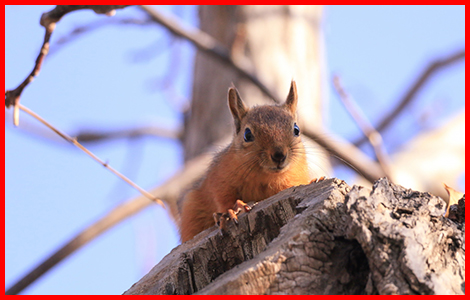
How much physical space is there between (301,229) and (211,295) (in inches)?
14.1

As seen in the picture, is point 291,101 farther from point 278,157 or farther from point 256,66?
point 256,66

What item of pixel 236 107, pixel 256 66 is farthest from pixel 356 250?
pixel 256 66

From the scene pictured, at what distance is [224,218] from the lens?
2.01m

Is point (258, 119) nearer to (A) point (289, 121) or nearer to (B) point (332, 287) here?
(A) point (289, 121)

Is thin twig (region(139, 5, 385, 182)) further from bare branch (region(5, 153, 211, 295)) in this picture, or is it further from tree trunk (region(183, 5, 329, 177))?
bare branch (region(5, 153, 211, 295))

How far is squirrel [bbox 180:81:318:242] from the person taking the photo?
281cm

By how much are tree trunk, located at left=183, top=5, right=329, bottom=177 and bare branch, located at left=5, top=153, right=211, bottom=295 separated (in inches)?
23.2

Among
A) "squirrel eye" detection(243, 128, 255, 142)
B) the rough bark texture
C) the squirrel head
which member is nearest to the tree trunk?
the squirrel head

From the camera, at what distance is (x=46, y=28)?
2.16m

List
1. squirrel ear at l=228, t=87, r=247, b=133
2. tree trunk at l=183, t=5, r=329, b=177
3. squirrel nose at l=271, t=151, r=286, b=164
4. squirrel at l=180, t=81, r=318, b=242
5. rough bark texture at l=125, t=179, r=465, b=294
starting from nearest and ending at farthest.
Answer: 1. rough bark texture at l=125, t=179, r=465, b=294
2. squirrel nose at l=271, t=151, r=286, b=164
3. squirrel at l=180, t=81, r=318, b=242
4. squirrel ear at l=228, t=87, r=247, b=133
5. tree trunk at l=183, t=5, r=329, b=177

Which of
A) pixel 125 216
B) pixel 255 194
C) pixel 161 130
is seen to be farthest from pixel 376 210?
pixel 161 130

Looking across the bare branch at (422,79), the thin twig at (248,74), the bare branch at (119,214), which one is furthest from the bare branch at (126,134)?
the bare branch at (422,79)

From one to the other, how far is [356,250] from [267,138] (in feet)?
4.32

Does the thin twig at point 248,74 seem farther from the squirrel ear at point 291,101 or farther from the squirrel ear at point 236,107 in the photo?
the squirrel ear at point 236,107
